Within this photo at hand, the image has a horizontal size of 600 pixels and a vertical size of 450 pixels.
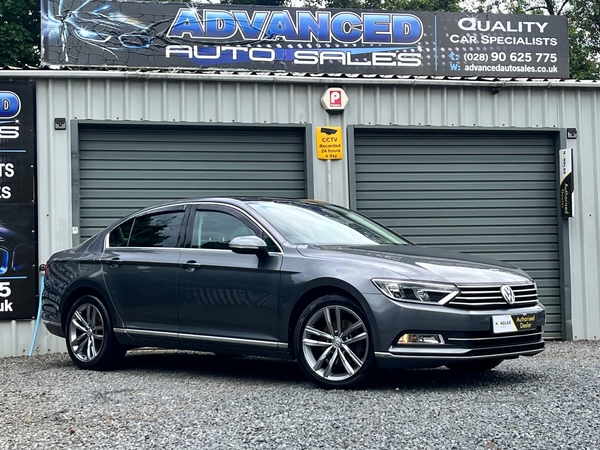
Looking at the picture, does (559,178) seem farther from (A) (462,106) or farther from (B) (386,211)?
(B) (386,211)

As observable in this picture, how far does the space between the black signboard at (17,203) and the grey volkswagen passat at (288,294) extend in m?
2.09

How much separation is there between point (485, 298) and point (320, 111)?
6031mm

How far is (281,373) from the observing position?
27.1 ft

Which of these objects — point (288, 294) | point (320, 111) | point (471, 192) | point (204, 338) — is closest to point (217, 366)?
point (204, 338)

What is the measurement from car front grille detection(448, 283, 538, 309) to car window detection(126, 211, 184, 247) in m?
2.87

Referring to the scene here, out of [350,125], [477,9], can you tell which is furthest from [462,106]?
[477,9]

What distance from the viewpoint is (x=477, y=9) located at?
37.2 m

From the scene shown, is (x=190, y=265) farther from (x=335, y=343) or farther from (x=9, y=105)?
(x=9, y=105)

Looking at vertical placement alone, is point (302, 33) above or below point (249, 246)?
above

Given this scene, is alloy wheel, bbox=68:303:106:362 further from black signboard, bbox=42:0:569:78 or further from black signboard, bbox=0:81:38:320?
black signboard, bbox=42:0:569:78

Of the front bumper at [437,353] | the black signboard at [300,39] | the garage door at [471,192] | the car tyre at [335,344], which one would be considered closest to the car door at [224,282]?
the car tyre at [335,344]

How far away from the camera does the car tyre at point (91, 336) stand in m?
8.71

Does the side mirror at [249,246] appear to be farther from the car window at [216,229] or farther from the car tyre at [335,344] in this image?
the car tyre at [335,344]

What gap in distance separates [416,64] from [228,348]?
6391 mm
